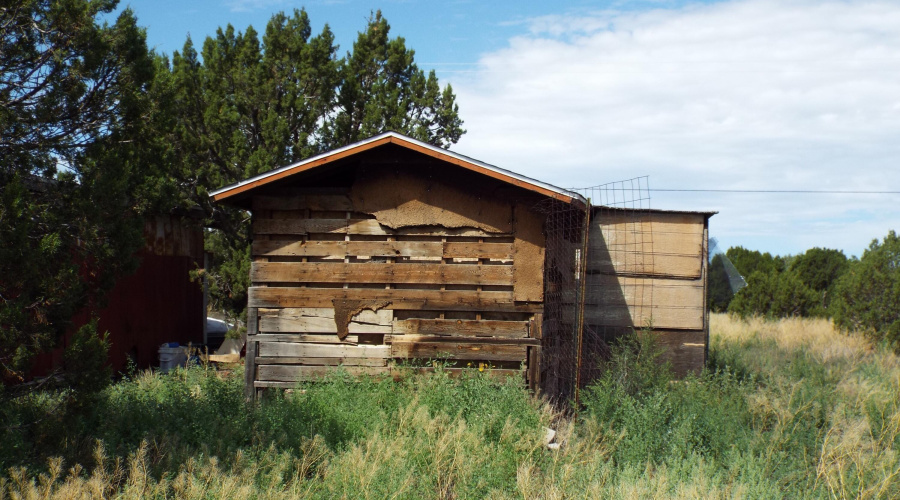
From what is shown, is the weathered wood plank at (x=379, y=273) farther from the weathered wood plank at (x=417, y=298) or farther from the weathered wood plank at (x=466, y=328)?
the weathered wood plank at (x=466, y=328)

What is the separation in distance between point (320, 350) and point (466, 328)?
1936 mm

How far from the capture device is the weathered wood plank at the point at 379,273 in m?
9.46

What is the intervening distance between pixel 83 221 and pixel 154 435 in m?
2.32

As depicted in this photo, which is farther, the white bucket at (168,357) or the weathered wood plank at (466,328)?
the white bucket at (168,357)

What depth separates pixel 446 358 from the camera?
9.38 metres

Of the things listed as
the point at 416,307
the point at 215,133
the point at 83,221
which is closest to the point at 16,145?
the point at 83,221

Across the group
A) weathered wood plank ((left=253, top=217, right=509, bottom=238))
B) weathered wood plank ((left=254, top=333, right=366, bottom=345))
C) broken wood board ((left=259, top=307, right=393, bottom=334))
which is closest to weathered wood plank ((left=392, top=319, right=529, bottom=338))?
broken wood board ((left=259, top=307, right=393, bottom=334))

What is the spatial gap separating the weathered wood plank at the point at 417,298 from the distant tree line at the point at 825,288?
10.2 metres

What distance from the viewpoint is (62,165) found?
21.6 ft

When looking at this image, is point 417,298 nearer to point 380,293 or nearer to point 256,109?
point 380,293

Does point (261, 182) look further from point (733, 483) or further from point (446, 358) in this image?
point (733, 483)

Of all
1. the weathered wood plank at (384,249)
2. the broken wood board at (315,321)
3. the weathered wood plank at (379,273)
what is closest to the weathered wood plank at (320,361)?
the broken wood board at (315,321)

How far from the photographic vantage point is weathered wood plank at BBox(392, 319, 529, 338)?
31.0 feet

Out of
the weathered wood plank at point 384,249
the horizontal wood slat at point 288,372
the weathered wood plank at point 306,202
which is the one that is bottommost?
the horizontal wood slat at point 288,372
